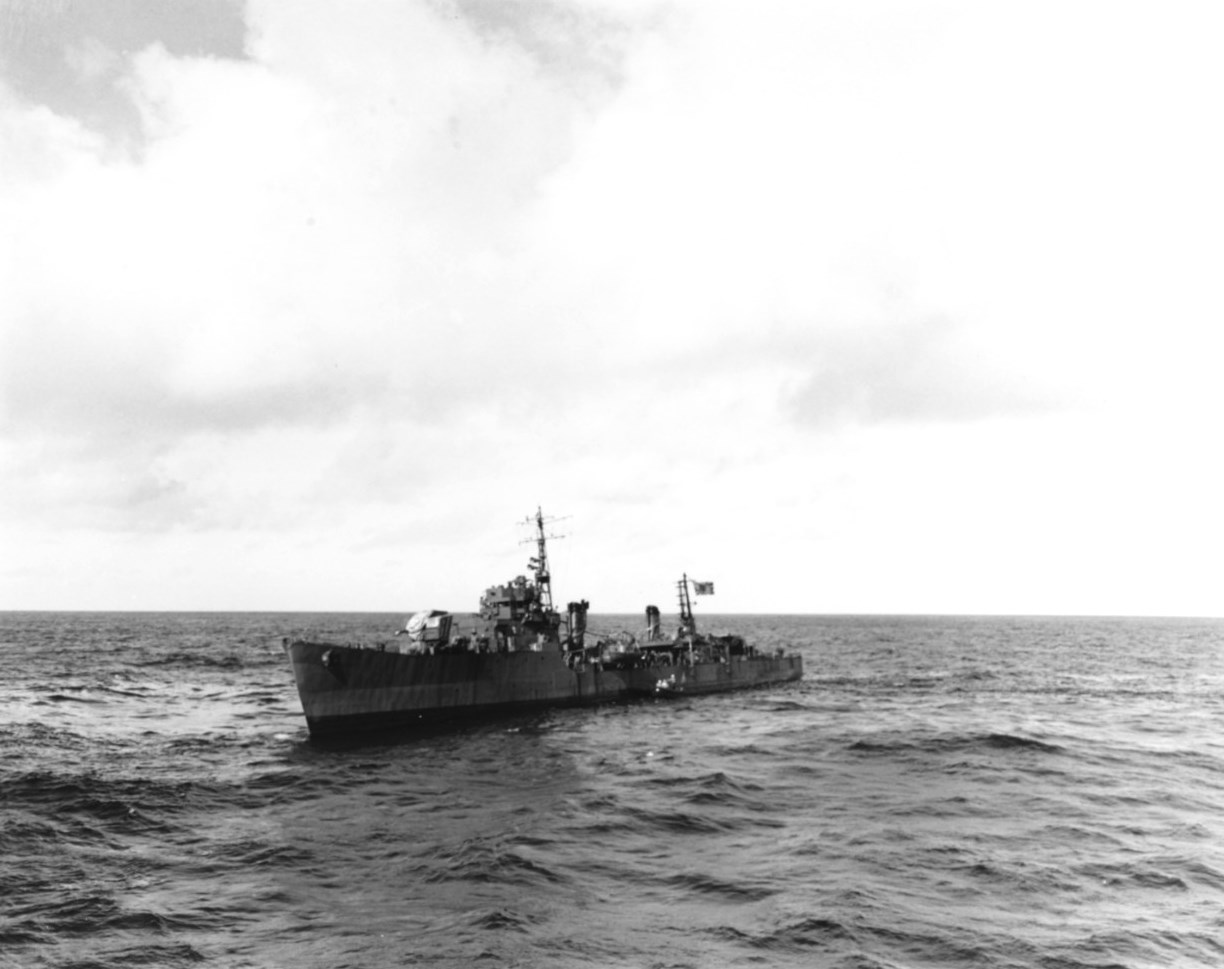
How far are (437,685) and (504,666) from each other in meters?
4.25

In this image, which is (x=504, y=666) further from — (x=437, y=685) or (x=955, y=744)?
(x=955, y=744)

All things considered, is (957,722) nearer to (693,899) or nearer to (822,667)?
(693,899)

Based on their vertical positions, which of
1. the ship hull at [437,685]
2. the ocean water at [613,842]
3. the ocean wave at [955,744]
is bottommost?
the ocean wave at [955,744]

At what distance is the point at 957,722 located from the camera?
42.6 meters

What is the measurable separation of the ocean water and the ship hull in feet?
5.37

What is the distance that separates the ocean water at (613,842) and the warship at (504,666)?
2.01 m

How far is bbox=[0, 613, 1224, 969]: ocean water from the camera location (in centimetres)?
1495

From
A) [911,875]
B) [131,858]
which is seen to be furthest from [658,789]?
[131,858]

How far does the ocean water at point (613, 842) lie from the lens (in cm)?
1495

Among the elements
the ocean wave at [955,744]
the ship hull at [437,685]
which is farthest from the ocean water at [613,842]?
the ship hull at [437,685]

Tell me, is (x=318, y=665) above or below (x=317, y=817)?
above

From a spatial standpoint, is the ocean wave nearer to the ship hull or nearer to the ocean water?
the ocean water

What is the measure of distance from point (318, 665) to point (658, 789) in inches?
675

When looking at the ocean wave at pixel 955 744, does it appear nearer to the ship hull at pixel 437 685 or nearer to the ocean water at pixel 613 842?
the ocean water at pixel 613 842
